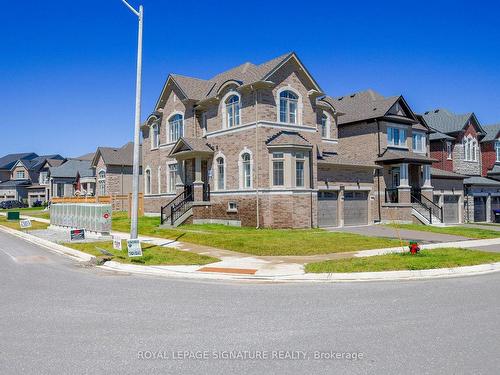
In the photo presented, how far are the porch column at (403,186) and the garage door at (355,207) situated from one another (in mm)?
2772

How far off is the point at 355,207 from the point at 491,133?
76.3 ft

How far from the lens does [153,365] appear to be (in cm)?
522

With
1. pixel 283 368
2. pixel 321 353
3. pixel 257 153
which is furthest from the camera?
pixel 257 153

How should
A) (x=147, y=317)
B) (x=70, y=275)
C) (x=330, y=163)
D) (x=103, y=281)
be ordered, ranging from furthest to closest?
1. (x=330, y=163)
2. (x=70, y=275)
3. (x=103, y=281)
4. (x=147, y=317)

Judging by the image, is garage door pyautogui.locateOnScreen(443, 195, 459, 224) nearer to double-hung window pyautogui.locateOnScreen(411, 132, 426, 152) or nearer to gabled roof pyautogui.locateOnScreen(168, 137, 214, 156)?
double-hung window pyautogui.locateOnScreen(411, 132, 426, 152)

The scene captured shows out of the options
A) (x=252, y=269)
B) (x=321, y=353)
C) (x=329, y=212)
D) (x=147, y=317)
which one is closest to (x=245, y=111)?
(x=329, y=212)

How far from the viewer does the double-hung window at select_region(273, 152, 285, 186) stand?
24.7 metres

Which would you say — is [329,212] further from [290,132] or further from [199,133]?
[199,133]

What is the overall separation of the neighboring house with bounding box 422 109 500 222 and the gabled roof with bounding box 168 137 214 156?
68.8 feet

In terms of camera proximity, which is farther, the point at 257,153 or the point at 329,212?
the point at 329,212

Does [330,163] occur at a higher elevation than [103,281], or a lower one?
higher

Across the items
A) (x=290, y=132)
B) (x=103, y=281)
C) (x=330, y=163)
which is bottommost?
(x=103, y=281)

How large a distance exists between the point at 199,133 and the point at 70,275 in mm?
19704

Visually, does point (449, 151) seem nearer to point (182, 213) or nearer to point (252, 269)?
point (182, 213)
